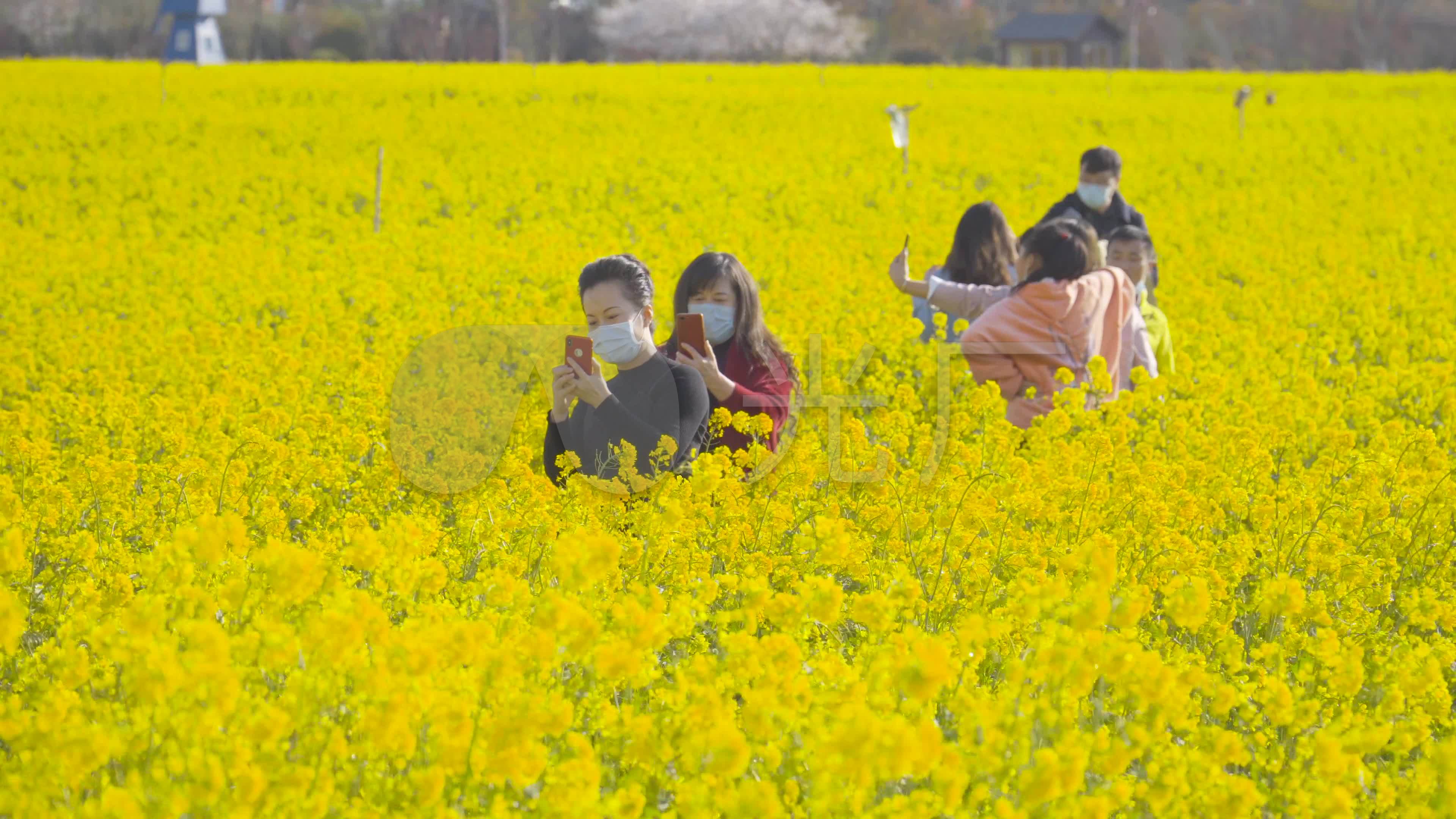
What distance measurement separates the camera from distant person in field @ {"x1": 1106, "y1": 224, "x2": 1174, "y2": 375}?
641cm

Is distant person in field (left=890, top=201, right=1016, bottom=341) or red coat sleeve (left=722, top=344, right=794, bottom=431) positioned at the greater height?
distant person in field (left=890, top=201, right=1016, bottom=341)

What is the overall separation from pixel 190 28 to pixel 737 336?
40.2 metres

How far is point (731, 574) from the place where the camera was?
3443 millimetres

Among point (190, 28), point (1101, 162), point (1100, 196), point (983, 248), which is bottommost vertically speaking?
point (983, 248)

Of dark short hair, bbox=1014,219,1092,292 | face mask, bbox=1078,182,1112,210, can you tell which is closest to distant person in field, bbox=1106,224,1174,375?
face mask, bbox=1078,182,1112,210

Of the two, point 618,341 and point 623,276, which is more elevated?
point 623,276

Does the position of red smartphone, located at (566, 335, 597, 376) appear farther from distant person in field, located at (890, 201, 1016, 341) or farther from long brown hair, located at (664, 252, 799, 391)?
distant person in field, located at (890, 201, 1016, 341)

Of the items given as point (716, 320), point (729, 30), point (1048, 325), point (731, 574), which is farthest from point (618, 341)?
point (729, 30)

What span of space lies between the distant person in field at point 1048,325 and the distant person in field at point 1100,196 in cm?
173

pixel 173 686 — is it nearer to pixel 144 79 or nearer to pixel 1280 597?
pixel 1280 597

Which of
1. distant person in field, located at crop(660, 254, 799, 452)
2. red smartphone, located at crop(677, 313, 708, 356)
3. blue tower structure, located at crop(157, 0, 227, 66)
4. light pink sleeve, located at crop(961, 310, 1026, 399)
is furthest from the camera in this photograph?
blue tower structure, located at crop(157, 0, 227, 66)

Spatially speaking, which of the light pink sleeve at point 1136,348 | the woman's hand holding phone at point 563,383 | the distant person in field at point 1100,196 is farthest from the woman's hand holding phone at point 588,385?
the distant person in field at point 1100,196

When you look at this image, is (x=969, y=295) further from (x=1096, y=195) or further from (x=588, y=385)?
(x=588, y=385)

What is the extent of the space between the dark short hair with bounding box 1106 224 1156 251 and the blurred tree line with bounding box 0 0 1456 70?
3561 centimetres
